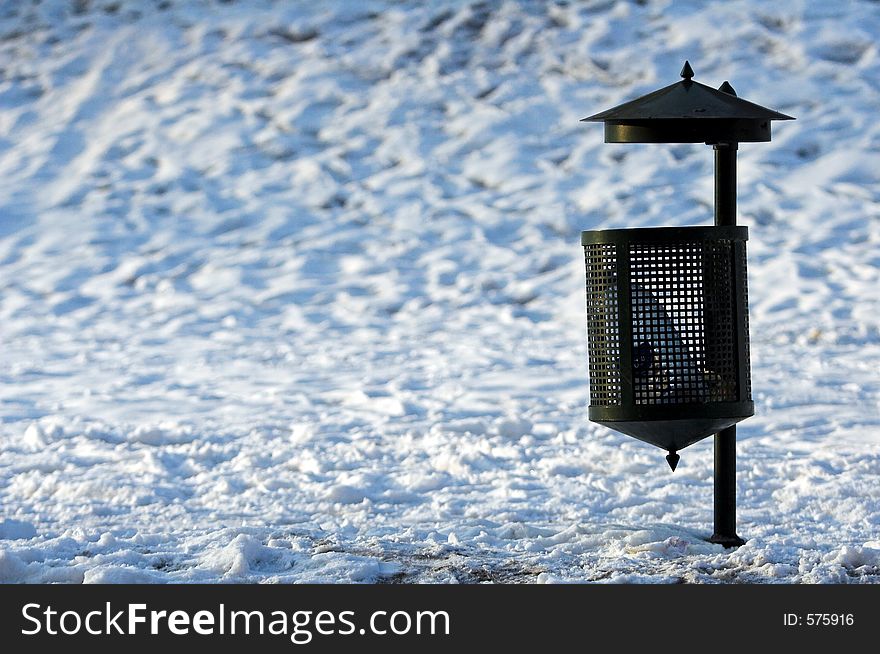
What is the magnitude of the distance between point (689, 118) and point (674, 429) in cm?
110

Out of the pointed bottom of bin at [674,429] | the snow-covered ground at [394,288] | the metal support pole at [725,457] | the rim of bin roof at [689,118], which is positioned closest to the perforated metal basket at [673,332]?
the pointed bottom of bin at [674,429]

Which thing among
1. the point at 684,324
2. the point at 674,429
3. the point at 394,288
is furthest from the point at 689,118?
the point at 394,288

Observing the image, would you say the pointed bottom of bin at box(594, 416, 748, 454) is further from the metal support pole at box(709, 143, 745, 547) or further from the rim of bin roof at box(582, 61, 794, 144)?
the rim of bin roof at box(582, 61, 794, 144)

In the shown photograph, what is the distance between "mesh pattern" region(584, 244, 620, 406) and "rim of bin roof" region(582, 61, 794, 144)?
452mm

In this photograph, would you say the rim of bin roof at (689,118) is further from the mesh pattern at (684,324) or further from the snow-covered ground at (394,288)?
the snow-covered ground at (394,288)

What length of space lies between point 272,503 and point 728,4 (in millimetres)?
8051

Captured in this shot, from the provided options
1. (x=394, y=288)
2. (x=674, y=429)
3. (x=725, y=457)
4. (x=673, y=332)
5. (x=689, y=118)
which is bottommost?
(x=394, y=288)

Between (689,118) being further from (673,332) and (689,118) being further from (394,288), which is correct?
(394,288)

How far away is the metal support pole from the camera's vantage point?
5.21 m

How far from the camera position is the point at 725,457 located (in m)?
5.28

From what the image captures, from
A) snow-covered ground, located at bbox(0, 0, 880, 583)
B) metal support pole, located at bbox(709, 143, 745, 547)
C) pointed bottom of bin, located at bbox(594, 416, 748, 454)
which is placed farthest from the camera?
snow-covered ground, located at bbox(0, 0, 880, 583)

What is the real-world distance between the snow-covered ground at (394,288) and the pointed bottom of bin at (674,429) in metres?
0.43

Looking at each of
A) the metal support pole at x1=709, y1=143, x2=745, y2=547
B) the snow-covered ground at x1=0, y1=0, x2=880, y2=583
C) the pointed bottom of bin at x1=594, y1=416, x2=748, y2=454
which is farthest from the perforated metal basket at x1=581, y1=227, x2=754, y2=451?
the snow-covered ground at x1=0, y1=0, x2=880, y2=583

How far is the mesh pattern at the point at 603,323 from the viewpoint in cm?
509
